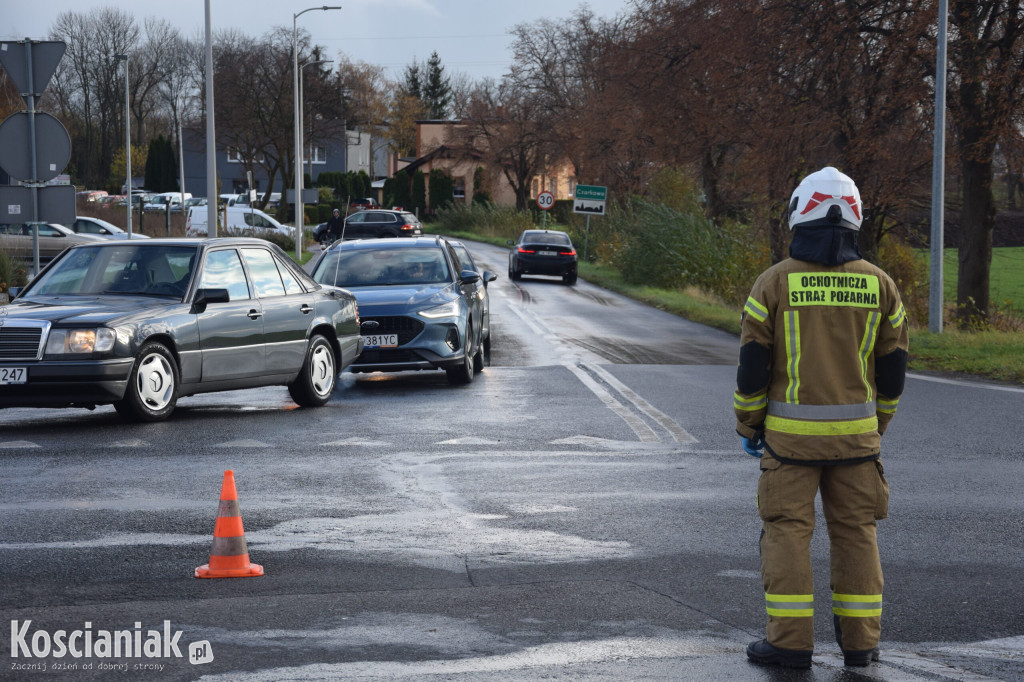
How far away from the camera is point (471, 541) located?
Result: 6.91 m

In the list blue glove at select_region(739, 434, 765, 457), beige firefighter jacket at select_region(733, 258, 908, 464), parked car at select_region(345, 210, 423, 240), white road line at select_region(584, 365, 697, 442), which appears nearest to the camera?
beige firefighter jacket at select_region(733, 258, 908, 464)

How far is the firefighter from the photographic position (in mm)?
4793

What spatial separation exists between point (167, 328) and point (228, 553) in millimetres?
5411

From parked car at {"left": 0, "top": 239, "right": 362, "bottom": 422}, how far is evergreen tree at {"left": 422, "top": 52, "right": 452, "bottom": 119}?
12926cm

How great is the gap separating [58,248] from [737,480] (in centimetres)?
3457

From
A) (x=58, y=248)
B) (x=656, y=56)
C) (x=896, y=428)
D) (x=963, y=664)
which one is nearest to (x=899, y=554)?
(x=963, y=664)

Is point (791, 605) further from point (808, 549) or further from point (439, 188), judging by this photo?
point (439, 188)

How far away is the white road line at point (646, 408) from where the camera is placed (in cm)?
1094

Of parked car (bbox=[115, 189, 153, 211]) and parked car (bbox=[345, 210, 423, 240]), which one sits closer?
parked car (bbox=[345, 210, 423, 240])

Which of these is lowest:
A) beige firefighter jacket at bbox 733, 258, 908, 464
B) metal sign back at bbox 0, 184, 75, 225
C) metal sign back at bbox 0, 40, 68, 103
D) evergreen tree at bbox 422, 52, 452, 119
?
beige firefighter jacket at bbox 733, 258, 908, 464

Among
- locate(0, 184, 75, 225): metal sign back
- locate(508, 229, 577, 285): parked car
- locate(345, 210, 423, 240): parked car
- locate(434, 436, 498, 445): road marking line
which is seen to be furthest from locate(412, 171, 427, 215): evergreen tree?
locate(434, 436, 498, 445): road marking line

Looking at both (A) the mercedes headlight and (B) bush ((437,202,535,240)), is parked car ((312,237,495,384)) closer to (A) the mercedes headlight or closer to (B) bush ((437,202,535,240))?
(A) the mercedes headlight

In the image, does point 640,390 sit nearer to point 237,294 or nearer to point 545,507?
point 237,294

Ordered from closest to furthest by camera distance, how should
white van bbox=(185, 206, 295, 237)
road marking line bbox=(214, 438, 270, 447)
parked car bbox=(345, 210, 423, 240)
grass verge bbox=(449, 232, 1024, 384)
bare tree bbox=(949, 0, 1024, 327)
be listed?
road marking line bbox=(214, 438, 270, 447) < grass verge bbox=(449, 232, 1024, 384) < bare tree bbox=(949, 0, 1024, 327) < parked car bbox=(345, 210, 423, 240) < white van bbox=(185, 206, 295, 237)
